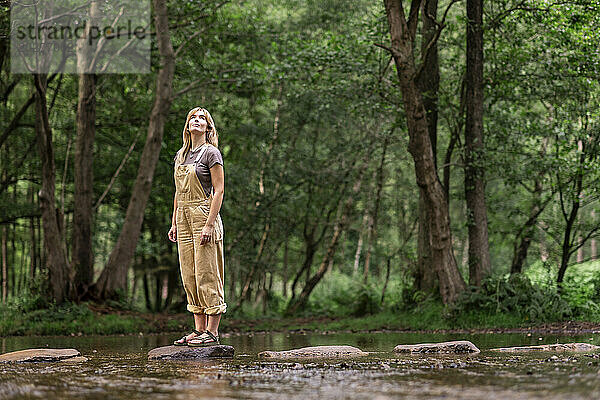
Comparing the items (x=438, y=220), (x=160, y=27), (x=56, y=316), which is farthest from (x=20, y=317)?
(x=438, y=220)

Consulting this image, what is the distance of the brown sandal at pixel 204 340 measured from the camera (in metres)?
6.76

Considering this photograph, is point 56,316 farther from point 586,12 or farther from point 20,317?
point 586,12

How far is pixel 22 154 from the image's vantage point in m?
20.3

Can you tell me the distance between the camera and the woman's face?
698 centimetres

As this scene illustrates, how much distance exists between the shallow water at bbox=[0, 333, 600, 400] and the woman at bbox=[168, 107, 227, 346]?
1.02 metres

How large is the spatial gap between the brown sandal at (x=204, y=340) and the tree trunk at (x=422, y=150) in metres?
6.70

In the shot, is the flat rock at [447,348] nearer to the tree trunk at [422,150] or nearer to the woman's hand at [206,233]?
the woman's hand at [206,233]

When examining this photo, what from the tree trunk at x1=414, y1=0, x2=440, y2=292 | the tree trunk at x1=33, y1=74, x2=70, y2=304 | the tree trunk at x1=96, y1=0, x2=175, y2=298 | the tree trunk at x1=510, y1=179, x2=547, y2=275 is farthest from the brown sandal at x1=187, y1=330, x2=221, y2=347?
the tree trunk at x1=510, y1=179, x2=547, y2=275

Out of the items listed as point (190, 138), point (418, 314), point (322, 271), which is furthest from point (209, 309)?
point (322, 271)

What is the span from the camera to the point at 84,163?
16.3 m

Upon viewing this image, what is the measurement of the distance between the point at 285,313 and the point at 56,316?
7601 mm

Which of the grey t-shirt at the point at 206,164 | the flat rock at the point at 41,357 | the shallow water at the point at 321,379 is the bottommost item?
the flat rock at the point at 41,357

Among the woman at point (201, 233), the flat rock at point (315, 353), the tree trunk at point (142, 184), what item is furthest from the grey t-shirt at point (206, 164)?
the tree trunk at point (142, 184)

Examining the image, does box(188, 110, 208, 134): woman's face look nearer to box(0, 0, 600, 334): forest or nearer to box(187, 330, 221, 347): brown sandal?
box(187, 330, 221, 347): brown sandal
